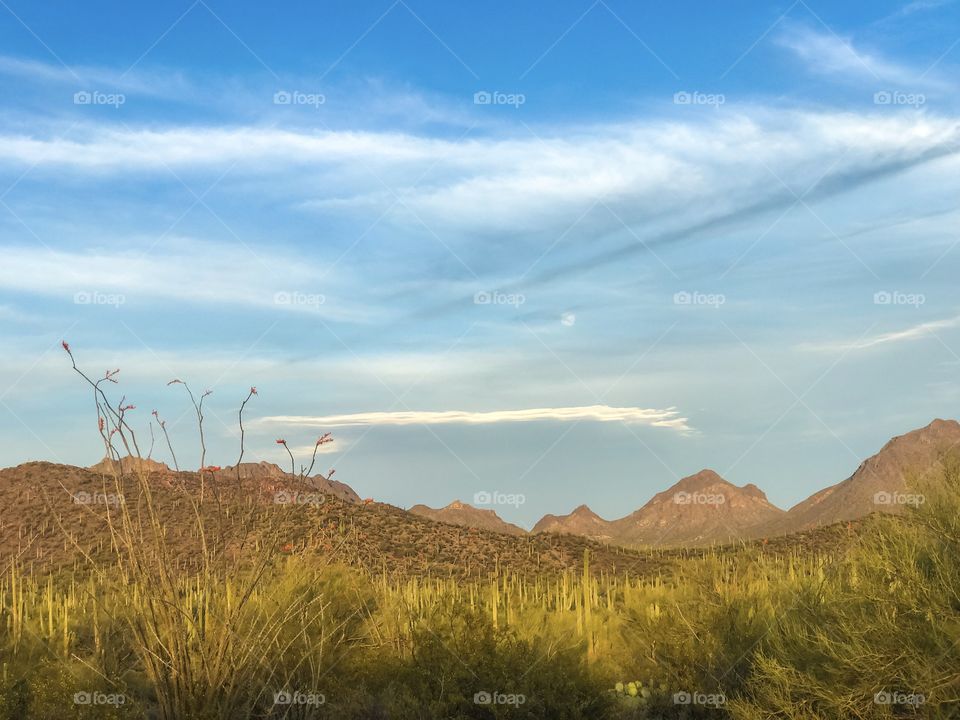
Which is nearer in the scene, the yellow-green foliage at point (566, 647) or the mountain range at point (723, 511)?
the yellow-green foliage at point (566, 647)

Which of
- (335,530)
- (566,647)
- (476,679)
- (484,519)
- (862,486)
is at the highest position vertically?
(862,486)

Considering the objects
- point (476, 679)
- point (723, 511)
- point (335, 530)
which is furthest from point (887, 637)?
point (723, 511)

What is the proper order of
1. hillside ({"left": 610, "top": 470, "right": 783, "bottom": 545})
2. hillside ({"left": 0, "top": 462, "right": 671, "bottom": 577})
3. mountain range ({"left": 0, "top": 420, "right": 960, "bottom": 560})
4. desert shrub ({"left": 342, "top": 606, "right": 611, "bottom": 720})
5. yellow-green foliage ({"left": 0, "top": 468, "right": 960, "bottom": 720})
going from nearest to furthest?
yellow-green foliage ({"left": 0, "top": 468, "right": 960, "bottom": 720}), desert shrub ({"left": 342, "top": 606, "right": 611, "bottom": 720}), hillside ({"left": 0, "top": 462, "right": 671, "bottom": 577}), mountain range ({"left": 0, "top": 420, "right": 960, "bottom": 560}), hillside ({"left": 610, "top": 470, "right": 783, "bottom": 545})

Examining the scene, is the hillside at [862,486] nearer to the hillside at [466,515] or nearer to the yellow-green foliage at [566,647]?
the hillside at [466,515]

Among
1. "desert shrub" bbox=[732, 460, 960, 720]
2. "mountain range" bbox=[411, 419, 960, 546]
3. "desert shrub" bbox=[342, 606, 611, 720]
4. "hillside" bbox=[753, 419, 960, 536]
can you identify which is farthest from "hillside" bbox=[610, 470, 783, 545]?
"desert shrub" bbox=[732, 460, 960, 720]

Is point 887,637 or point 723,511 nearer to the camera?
point 887,637

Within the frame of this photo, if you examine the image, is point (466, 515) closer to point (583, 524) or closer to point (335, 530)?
point (583, 524)

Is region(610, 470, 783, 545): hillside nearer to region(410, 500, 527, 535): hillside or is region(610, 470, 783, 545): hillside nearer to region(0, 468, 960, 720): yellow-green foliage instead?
region(410, 500, 527, 535): hillside

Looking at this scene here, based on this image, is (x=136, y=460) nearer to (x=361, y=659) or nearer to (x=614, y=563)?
(x=361, y=659)

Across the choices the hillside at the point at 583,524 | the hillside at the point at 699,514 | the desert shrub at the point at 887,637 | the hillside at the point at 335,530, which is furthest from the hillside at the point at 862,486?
the desert shrub at the point at 887,637

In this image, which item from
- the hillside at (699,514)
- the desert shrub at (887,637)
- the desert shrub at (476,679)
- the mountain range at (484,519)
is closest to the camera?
the desert shrub at (887,637)

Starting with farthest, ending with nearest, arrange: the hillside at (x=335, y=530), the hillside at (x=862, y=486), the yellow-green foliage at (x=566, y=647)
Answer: the hillside at (x=862, y=486) < the hillside at (x=335, y=530) < the yellow-green foliage at (x=566, y=647)

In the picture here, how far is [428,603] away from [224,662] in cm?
534

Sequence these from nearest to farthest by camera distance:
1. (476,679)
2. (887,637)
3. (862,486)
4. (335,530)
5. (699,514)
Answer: (887,637), (476,679), (335,530), (862,486), (699,514)
